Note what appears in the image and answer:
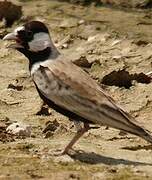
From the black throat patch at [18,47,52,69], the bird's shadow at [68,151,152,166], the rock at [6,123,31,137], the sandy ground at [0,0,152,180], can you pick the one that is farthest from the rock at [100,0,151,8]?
the bird's shadow at [68,151,152,166]

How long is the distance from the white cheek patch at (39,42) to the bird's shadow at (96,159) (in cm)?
107

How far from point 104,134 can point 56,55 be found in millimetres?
1229

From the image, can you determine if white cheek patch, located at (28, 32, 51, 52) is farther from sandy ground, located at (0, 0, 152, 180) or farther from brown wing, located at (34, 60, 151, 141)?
sandy ground, located at (0, 0, 152, 180)

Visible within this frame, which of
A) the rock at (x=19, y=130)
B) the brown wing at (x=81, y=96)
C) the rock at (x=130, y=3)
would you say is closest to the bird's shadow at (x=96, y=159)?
the brown wing at (x=81, y=96)

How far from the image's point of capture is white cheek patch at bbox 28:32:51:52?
7.76 metres

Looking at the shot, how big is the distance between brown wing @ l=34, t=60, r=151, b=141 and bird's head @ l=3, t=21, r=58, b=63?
0.20m

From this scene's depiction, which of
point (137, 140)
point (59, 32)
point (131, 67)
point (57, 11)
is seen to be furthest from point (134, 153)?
point (57, 11)

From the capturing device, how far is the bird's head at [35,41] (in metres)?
7.74

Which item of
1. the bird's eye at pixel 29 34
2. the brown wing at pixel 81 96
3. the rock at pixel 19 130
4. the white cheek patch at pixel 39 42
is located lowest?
the rock at pixel 19 130

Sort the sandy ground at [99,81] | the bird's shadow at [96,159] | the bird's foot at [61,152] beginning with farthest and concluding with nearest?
1. the bird's foot at [61,152]
2. the bird's shadow at [96,159]
3. the sandy ground at [99,81]

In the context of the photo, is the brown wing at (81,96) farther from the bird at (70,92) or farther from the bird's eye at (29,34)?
the bird's eye at (29,34)

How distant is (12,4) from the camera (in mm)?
12992

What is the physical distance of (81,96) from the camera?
7340 millimetres

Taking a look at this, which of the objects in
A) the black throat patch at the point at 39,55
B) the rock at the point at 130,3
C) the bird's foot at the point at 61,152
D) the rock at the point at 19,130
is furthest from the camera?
the rock at the point at 130,3
